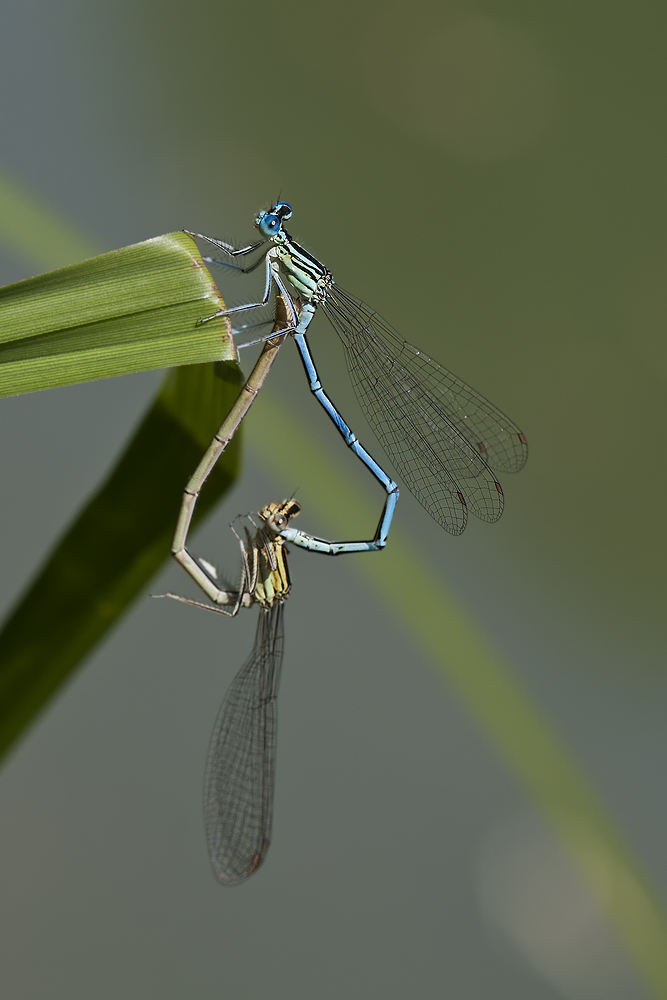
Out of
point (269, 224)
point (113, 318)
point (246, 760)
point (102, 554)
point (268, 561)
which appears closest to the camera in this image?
point (113, 318)

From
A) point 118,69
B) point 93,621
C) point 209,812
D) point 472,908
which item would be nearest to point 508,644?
point 472,908

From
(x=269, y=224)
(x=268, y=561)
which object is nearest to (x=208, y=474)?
(x=268, y=561)

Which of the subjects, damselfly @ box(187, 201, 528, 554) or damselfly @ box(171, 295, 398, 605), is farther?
damselfly @ box(187, 201, 528, 554)

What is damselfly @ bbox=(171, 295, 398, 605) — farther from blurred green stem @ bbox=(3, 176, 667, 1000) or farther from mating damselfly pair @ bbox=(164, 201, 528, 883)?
blurred green stem @ bbox=(3, 176, 667, 1000)

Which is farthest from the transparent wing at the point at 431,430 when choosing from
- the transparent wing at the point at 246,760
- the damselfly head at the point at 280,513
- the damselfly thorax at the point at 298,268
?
the transparent wing at the point at 246,760

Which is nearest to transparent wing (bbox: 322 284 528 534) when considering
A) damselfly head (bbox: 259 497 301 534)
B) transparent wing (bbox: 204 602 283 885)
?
damselfly head (bbox: 259 497 301 534)

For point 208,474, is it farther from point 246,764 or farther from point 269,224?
point 246,764
